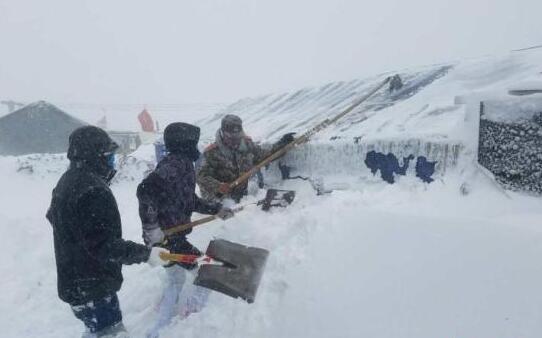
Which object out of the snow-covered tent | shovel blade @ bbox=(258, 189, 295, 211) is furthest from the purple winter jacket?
the snow-covered tent

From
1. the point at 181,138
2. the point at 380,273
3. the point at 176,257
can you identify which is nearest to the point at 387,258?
the point at 380,273

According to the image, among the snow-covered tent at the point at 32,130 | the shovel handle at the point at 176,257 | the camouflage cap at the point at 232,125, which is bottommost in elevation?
the snow-covered tent at the point at 32,130

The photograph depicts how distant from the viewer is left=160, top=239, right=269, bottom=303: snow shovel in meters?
3.37

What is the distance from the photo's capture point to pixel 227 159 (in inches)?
217

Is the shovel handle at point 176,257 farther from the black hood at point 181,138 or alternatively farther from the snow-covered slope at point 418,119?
the snow-covered slope at point 418,119

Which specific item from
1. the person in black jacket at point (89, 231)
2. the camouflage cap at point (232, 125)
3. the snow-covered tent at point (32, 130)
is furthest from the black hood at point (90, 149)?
the snow-covered tent at point (32, 130)

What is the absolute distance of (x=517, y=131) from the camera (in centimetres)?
336

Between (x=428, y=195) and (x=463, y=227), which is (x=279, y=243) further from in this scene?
(x=463, y=227)

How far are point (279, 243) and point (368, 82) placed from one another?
4.99 m

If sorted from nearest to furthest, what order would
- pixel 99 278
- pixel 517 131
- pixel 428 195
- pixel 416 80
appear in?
pixel 99 278
pixel 517 131
pixel 428 195
pixel 416 80

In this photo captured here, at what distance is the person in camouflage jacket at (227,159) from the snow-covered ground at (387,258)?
42 centimetres

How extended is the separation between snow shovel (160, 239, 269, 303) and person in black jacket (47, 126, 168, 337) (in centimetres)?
38

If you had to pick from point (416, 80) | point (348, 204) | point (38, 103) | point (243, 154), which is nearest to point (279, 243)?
point (348, 204)

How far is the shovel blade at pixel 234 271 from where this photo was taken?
3.38m
